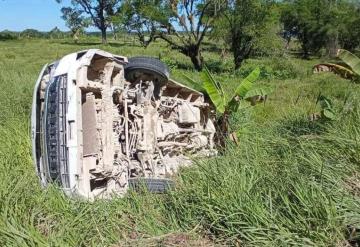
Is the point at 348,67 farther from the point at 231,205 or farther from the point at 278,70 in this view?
the point at 278,70

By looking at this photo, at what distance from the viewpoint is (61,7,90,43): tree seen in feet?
194

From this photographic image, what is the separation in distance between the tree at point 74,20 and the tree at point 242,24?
39.7 metres

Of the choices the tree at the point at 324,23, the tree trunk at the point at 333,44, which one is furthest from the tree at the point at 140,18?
the tree trunk at the point at 333,44

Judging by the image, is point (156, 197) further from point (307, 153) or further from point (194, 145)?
point (194, 145)

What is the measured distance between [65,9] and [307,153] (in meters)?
59.3

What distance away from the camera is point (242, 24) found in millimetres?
22422

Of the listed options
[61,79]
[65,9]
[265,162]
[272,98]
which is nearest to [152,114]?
[61,79]

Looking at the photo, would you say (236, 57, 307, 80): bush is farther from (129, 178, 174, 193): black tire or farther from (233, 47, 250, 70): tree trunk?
(129, 178, 174, 193): black tire

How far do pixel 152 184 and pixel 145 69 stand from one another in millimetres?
1724

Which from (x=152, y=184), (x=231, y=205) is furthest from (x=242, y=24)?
(x=231, y=205)

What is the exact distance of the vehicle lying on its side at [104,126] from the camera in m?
4.46

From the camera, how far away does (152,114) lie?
6.12m

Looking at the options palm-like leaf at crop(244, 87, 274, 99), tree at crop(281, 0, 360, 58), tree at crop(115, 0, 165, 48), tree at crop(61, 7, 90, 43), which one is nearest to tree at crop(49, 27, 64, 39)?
tree at crop(61, 7, 90, 43)

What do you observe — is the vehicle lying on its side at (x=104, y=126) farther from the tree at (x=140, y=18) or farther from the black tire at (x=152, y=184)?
the tree at (x=140, y=18)
